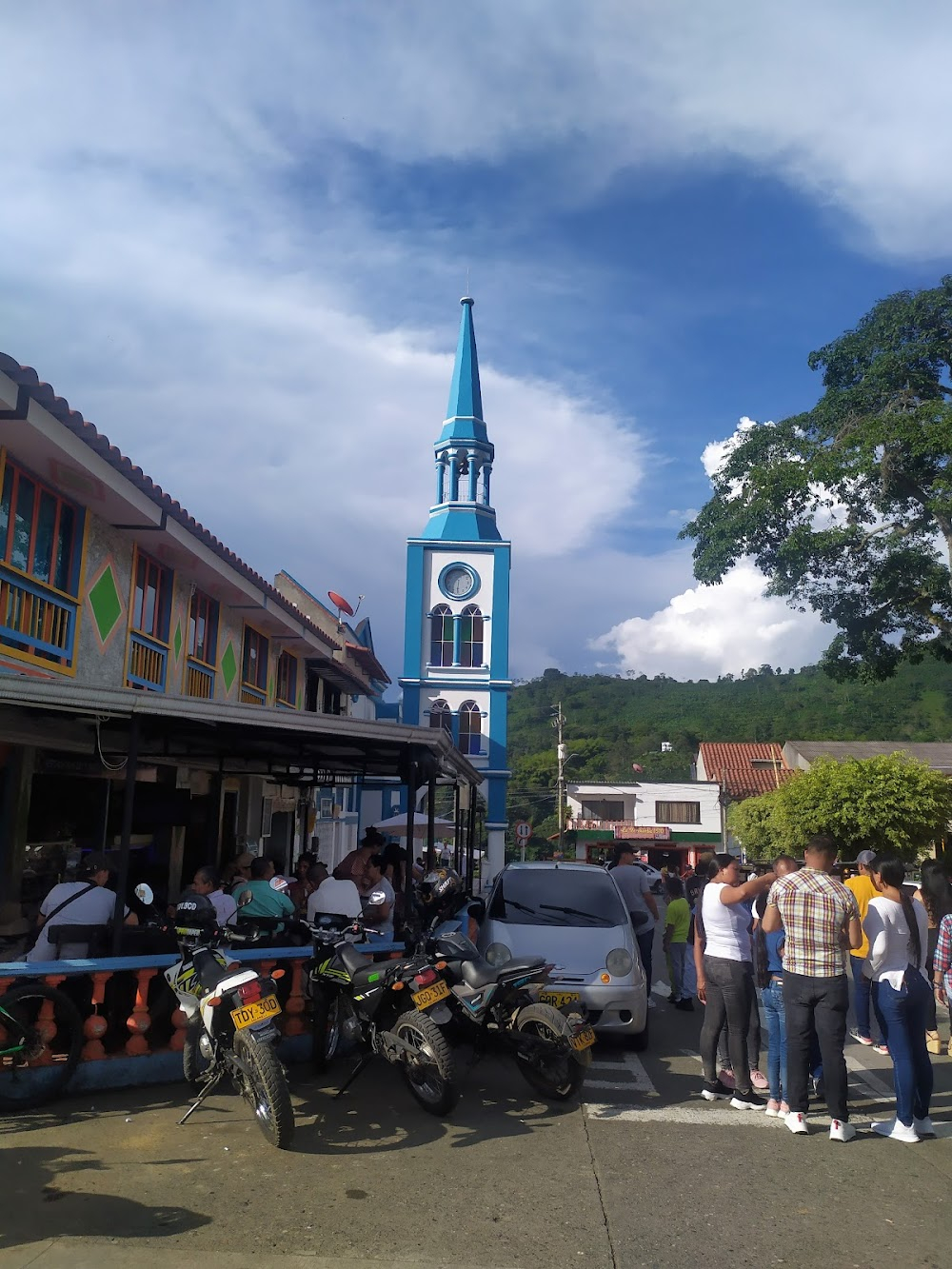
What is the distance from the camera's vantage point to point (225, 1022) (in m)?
5.76

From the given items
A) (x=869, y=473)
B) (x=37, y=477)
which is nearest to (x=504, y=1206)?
(x=37, y=477)

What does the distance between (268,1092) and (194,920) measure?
1396mm

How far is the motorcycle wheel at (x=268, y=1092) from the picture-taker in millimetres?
5348

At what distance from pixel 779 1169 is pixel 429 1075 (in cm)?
204

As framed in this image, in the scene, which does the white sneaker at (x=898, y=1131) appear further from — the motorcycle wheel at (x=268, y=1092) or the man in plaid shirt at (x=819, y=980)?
the motorcycle wheel at (x=268, y=1092)

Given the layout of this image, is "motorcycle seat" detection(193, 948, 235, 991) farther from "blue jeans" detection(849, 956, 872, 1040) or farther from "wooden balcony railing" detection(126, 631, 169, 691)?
"wooden balcony railing" detection(126, 631, 169, 691)

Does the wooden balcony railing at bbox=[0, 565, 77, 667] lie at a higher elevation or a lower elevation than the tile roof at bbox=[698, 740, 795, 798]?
lower

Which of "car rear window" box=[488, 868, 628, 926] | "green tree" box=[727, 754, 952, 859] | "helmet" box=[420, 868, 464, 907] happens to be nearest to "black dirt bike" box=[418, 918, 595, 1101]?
"car rear window" box=[488, 868, 628, 926]

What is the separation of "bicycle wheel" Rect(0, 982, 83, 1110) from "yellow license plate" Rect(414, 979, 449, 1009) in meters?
2.11

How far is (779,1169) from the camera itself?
5.34 metres

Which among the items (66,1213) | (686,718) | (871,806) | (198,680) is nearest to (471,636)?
(871,806)

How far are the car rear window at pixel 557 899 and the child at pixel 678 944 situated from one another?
1.59 meters

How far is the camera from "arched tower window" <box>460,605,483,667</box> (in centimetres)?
4266

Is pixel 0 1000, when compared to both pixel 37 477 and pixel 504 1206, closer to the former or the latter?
pixel 504 1206
